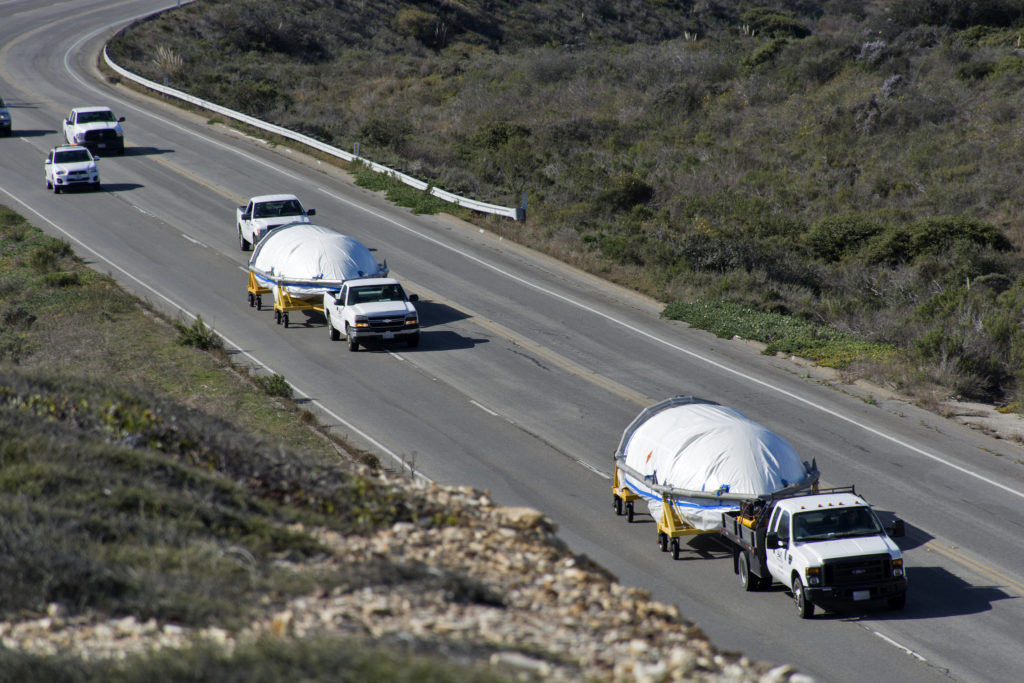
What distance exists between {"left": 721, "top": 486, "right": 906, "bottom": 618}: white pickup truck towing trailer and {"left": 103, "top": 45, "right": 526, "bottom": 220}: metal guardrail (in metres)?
24.6

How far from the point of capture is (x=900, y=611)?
565 inches

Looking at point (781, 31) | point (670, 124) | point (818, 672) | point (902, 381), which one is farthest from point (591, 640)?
point (781, 31)

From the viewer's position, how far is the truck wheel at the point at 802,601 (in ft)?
45.8

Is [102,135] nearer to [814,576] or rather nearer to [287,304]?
[287,304]

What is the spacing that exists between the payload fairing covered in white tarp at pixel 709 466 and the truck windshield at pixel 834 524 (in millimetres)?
995

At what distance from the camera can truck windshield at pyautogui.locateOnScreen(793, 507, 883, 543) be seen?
47.4ft

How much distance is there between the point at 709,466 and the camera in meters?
15.7

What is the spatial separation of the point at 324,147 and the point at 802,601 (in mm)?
37675

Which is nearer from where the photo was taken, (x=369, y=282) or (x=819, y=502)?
(x=819, y=502)

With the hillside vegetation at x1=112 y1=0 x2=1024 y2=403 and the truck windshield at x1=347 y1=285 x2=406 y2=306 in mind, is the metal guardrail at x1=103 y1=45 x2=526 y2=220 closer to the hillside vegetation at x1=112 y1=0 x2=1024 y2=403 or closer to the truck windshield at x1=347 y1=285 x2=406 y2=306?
the hillside vegetation at x1=112 y1=0 x2=1024 y2=403

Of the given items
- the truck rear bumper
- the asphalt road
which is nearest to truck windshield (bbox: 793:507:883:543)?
the truck rear bumper

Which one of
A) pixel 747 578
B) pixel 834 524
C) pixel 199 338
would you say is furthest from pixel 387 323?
pixel 834 524

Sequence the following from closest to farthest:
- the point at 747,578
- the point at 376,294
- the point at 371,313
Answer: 1. the point at 747,578
2. the point at 371,313
3. the point at 376,294

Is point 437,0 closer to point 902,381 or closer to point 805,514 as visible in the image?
point 902,381
